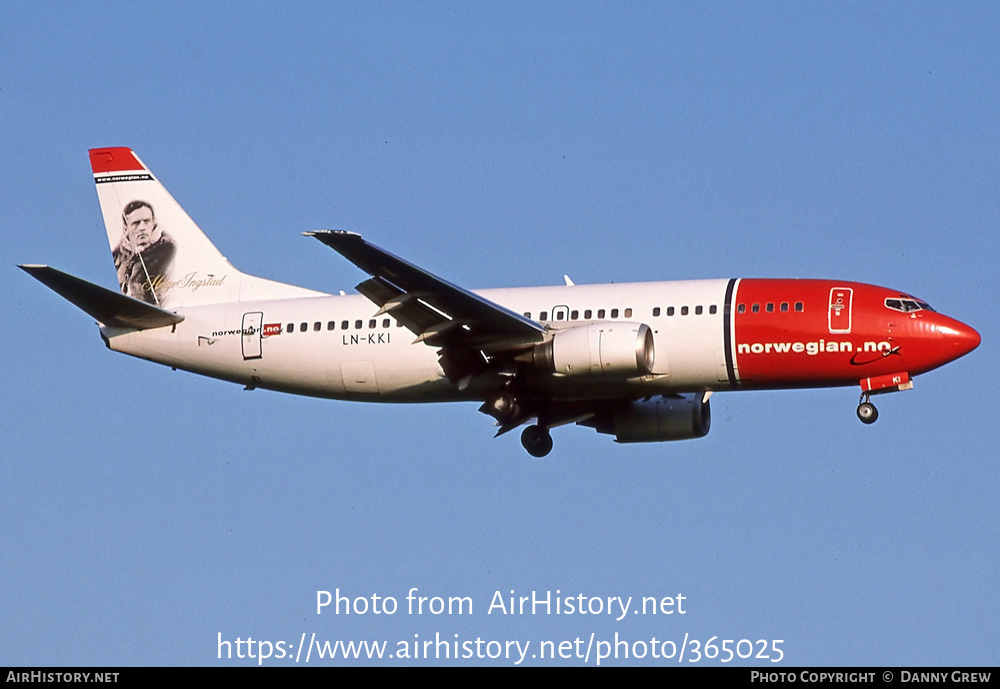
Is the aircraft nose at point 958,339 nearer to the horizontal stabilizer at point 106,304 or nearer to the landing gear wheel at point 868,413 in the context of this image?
the landing gear wheel at point 868,413

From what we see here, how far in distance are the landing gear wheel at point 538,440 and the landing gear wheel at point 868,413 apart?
8.76 meters

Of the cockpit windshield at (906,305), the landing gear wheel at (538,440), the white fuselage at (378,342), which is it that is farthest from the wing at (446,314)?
the cockpit windshield at (906,305)

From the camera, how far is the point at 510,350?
4369 cm

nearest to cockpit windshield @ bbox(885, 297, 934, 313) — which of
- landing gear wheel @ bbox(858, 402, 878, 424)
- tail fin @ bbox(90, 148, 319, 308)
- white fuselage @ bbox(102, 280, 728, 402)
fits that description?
landing gear wheel @ bbox(858, 402, 878, 424)

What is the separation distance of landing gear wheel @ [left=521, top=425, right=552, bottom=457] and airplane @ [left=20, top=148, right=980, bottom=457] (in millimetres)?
61

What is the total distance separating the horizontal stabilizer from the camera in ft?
146

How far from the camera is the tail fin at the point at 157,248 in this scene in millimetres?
49312

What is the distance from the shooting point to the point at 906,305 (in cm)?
4297

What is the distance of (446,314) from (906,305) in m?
11.5

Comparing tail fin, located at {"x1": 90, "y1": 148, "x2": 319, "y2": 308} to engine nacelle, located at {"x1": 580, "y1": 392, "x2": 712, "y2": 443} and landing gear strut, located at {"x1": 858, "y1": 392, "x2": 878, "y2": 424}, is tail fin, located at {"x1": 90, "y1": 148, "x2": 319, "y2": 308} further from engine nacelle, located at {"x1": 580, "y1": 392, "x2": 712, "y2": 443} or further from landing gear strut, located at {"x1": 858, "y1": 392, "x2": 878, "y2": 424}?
landing gear strut, located at {"x1": 858, "y1": 392, "x2": 878, "y2": 424}
